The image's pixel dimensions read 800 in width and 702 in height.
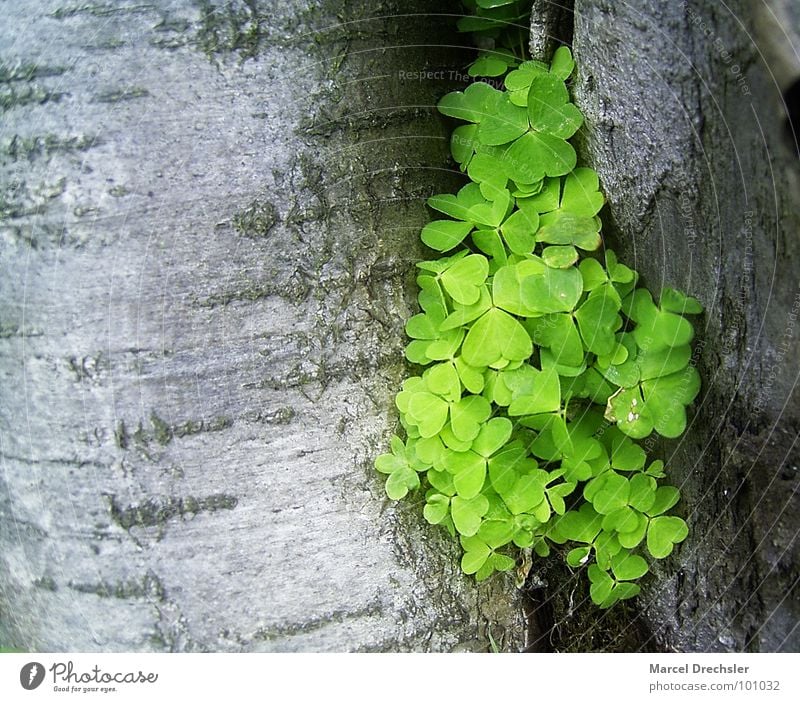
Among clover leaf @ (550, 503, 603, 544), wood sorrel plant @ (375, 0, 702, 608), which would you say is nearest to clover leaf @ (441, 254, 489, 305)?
wood sorrel plant @ (375, 0, 702, 608)

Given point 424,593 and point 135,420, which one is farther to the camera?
point 424,593

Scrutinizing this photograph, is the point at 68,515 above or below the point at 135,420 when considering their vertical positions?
below

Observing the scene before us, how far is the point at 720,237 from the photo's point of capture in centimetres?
92

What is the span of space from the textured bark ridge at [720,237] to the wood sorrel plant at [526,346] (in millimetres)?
42

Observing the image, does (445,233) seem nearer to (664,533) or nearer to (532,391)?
(532,391)

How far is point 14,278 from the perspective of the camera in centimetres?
93

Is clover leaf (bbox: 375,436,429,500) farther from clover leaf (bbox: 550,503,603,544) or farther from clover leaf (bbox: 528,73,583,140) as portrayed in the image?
clover leaf (bbox: 528,73,583,140)

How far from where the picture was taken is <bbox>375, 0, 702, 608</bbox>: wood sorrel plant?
0.98 meters

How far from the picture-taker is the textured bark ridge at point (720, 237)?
2.80ft

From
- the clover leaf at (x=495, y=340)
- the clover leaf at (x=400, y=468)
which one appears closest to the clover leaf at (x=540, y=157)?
the clover leaf at (x=495, y=340)

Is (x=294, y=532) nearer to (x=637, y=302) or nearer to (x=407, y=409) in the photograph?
(x=407, y=409)
